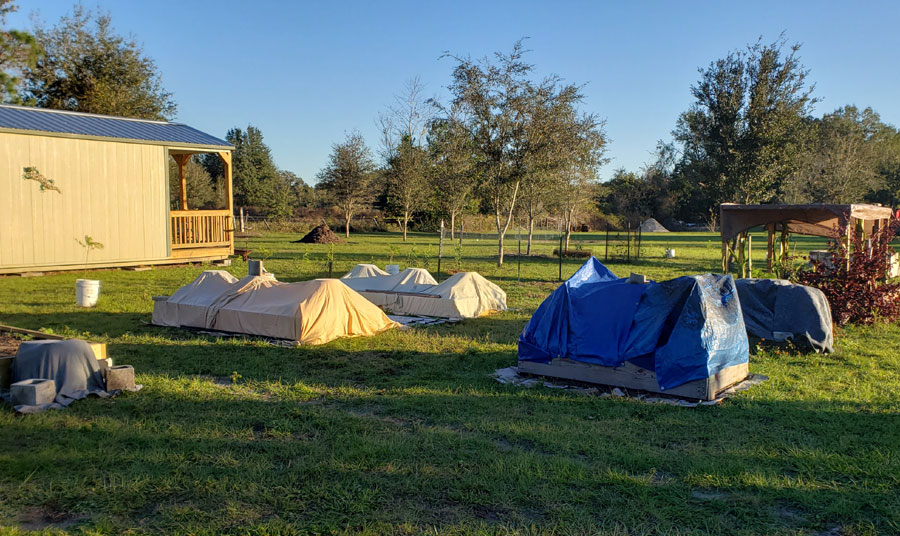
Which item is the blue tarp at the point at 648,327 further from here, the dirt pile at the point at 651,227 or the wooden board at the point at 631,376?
the dirt pile at the point at 651,227

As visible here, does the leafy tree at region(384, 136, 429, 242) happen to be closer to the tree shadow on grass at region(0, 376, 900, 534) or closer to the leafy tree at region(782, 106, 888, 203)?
the leafy tree at region(782, 106, 888, 203)

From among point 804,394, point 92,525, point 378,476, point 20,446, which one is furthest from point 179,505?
point 804,394

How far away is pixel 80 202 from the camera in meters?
18.3

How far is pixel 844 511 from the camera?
172 inches

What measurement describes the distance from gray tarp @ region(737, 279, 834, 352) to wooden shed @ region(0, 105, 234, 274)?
16347 millimetres

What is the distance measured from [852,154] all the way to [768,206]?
3427cm

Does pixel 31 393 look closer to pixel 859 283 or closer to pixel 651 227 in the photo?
pixel 859 283

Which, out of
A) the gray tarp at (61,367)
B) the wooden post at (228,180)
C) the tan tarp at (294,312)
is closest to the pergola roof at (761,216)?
the tan tarp at (294,312)

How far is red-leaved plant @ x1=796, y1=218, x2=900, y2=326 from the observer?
11844 millimetres

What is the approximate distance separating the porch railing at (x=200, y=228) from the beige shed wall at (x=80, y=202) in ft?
1.85

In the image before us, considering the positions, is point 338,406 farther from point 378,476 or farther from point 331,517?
point 331,517

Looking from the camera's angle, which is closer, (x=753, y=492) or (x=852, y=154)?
(x=753, y=492)

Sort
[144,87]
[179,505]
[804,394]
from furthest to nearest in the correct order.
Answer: [144,87], [804,394], [179,505]

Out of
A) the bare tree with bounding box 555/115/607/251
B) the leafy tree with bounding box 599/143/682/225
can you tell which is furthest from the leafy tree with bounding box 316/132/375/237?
the leafy tree with bounding box 599/143/682/225
